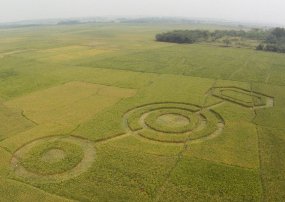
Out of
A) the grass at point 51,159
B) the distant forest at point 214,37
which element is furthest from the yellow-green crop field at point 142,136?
the distant forest at point 214,37

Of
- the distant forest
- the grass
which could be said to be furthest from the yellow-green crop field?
the distant forest

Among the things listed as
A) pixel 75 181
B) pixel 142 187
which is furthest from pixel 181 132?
pixel 75 181

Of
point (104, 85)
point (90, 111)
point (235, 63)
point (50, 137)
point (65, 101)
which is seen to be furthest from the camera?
point (235, 63)

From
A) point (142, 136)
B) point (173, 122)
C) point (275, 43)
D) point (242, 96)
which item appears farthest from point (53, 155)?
point (275, 43)

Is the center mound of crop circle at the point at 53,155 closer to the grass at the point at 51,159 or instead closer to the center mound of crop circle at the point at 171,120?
the grass at the point at 51,159

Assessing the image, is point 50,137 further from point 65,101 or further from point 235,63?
point 235,63
